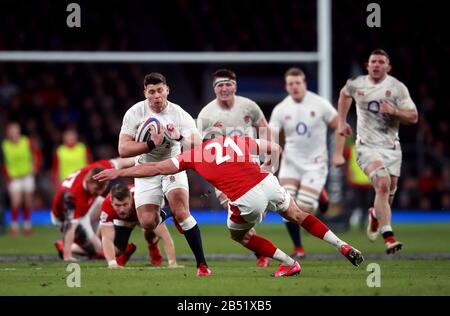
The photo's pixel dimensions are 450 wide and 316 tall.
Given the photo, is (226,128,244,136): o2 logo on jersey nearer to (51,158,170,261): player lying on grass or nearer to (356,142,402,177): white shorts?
(51,158,170,261): player lying on grass

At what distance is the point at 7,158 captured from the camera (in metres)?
18.2


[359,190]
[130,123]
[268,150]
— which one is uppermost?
[130,123]

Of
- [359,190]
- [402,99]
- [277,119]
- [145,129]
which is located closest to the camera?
[145,129]

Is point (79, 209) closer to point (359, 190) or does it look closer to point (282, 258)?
point (282, 258)

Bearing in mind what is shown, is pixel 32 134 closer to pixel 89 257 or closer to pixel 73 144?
pixel 73 144

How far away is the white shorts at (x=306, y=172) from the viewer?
502 inches

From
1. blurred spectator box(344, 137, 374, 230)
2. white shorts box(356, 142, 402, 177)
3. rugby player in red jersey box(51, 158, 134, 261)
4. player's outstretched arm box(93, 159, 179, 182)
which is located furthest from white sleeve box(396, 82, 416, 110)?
blurred spectator box(344, 137, 374, 230)

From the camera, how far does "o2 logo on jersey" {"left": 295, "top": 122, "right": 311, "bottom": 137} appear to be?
1287 centimetres

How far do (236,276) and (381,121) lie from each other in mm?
3334

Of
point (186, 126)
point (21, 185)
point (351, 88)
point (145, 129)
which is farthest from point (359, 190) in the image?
point (145, 129)

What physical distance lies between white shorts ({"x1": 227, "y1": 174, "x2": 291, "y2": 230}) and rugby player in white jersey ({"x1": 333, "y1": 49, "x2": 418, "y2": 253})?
2.52 metres

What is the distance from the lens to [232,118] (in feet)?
37.6

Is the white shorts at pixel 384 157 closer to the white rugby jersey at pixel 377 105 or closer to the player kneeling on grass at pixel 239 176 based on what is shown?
the white rugby jersey at pixel 377 105
